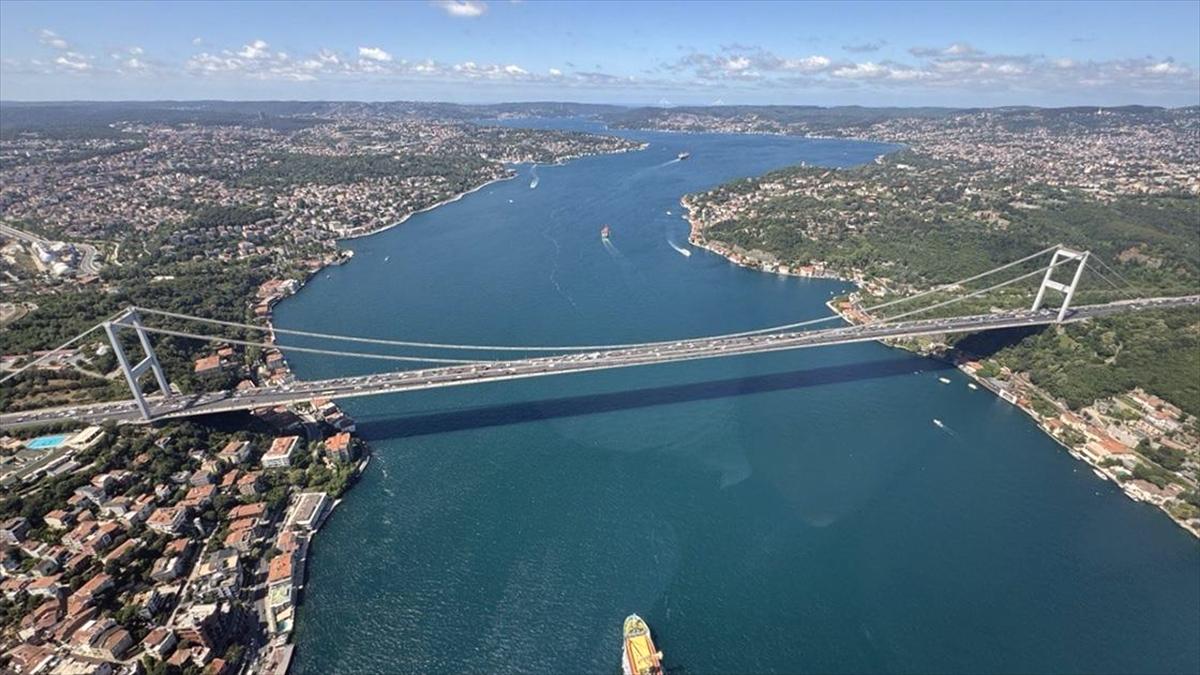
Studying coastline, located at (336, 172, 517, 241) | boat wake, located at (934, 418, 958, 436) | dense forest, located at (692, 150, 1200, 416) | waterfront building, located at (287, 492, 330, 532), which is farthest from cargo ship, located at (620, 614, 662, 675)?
coastline, located at (336, 172, 517, 241)

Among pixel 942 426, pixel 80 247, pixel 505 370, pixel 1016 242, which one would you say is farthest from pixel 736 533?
pixel 80 247

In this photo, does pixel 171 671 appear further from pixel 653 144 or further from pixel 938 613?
pixel 653 144

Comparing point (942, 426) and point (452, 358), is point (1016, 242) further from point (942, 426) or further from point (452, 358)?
point (452, 358)

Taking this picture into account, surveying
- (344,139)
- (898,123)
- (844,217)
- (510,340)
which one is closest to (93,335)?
(510,340)

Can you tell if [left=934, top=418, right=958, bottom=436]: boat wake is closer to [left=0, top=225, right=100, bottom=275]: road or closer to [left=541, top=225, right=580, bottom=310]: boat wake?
[left=541, top=225, right=580, bottom=310]: boat wake

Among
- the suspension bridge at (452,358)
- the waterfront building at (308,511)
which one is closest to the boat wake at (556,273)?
the suspension bridge at (452,358)
